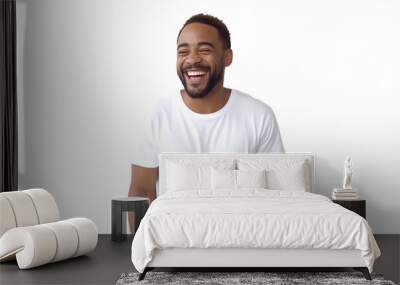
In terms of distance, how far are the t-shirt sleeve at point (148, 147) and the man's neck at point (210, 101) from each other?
0.43m

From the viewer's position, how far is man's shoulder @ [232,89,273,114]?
7.50 meters

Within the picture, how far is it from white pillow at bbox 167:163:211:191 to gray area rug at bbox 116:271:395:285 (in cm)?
146

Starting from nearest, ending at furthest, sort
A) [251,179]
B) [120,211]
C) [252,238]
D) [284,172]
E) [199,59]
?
[252,238] < [251,179] < [284,172] < [120,211] < [199,59]

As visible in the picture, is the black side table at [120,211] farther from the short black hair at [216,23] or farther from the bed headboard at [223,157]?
the short black hair at [216,23]

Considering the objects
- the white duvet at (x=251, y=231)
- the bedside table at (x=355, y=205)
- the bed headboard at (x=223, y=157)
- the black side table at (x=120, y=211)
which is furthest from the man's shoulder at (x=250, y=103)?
the white duvet at (x=251, y=231)

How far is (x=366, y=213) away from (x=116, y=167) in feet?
9.17

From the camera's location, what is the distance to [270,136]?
7492mm

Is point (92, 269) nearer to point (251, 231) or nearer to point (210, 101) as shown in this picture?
point (251, 231)

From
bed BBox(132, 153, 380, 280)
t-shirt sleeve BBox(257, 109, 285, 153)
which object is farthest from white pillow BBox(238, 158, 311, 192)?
bed BBox(132, 153, 380, 280)

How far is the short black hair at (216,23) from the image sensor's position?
7484mm

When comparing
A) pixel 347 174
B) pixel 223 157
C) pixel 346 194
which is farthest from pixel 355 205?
pixel 223 157

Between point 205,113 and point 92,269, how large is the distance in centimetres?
248

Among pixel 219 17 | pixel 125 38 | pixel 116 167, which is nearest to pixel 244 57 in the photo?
pixel 219 17

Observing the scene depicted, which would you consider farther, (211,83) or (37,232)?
(211,83)
